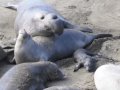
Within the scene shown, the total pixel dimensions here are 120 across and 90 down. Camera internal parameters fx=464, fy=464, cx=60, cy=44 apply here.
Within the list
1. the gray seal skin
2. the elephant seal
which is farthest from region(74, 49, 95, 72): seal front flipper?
the elephant seal

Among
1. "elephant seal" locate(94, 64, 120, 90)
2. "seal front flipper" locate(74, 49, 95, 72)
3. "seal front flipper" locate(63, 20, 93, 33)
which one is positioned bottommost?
"seal front flipper" locate(74, 49, 95, 72)

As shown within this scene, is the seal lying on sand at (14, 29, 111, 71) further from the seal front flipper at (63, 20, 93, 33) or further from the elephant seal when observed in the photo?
the elephant seal

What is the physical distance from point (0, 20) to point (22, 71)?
296 cm

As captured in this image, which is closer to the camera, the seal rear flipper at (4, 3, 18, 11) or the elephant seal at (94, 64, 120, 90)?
the elephant seal at (94, 64, 120, 90)

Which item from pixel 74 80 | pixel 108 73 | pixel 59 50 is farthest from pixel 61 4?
pixel 108 73

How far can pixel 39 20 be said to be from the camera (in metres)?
6.54

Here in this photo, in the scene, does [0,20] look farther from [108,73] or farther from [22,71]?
[108,73]

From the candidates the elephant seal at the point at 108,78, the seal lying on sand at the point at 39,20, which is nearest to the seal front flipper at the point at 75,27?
the seal lying on sand at the point at 39,20

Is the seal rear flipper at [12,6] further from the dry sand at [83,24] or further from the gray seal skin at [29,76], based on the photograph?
the gray seal skin at [29,76]

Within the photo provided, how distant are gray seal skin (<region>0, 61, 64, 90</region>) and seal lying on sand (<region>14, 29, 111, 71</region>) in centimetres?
55

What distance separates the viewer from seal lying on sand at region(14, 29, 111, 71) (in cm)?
582

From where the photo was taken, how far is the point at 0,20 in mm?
7781

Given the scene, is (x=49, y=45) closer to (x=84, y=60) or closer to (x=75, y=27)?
(x=84, y=60)

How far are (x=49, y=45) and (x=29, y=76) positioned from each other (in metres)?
1.25
